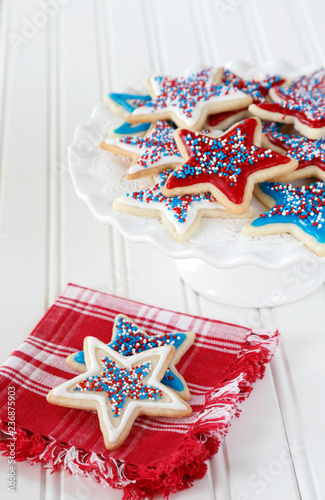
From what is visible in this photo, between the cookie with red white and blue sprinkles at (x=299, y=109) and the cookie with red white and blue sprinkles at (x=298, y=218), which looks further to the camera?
the cookie with red white and blue sprinkles at (x=299, y=109)

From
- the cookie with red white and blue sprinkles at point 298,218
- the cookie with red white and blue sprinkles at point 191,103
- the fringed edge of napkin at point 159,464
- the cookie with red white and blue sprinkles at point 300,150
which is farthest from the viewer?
the cookie with red white and blue sprinkles at point 191,103

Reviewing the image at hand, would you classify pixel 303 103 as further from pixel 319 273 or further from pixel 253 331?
pixel 253 331

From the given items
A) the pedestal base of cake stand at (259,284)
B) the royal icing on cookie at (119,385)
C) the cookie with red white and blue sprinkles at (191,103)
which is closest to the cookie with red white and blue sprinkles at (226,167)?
the cookie with red white and blue sprinkles at (191,103)

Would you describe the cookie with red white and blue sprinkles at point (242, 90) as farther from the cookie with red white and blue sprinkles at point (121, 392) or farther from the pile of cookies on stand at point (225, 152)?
the cookie with red white and blue sprinkles at point (121, 392)

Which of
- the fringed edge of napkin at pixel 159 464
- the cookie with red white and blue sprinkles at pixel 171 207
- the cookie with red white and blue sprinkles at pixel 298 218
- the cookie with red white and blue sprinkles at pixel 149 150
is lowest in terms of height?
the fringed edge of napkin at pixel 159 464

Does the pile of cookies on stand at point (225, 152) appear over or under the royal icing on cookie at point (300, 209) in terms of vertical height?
over

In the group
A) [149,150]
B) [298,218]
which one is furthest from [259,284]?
[149,150]

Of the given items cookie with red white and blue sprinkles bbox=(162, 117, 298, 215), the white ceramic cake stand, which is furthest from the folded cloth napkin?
cookie with red white and blue sprinkles bbox=(162, 117, 298, 215)
